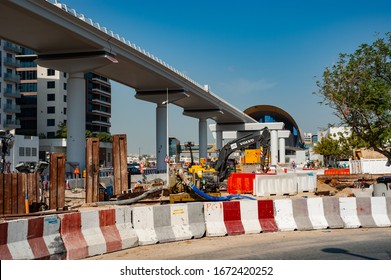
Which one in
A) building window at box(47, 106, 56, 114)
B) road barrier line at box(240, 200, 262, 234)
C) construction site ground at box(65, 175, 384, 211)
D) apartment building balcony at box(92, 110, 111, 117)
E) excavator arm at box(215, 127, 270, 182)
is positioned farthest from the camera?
apartment building balcony at box(92, 110, 111, 117)

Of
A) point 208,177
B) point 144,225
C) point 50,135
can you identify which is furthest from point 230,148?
point 50,135

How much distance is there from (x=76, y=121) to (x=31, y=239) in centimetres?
4047

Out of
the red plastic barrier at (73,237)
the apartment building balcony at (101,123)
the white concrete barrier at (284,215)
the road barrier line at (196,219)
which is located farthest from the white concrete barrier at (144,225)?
the apartment building balcony at (101,123)

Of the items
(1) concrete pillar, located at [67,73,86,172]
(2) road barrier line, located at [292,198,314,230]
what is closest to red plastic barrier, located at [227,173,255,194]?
(2) road barrier line, located at [292,198,314,230]

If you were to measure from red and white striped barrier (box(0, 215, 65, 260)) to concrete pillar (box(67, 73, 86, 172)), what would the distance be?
38554 millimetres

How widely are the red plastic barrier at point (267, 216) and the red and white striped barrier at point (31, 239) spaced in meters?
5.67

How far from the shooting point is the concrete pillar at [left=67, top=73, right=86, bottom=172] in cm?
4812

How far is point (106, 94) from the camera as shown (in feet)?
376

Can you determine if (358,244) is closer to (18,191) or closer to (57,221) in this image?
(57,221)

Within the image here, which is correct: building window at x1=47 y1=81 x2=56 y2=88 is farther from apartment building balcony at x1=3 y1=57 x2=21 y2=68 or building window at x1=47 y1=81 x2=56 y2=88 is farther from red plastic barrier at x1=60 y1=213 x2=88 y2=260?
red plastic barrier at x1=60 y1=213 x2=88 y2=260

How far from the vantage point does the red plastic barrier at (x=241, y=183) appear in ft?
87.2

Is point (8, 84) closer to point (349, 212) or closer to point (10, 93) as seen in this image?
point (10, 93)

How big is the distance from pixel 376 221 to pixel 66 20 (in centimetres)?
3326

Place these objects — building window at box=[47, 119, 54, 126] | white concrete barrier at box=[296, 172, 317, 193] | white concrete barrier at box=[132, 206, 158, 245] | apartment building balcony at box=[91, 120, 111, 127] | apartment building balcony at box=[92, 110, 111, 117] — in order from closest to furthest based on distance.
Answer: white concrete barrier at box=[132, 206, 158, 245], white concrete barrier at box=[296, 172, 317, 193], building window at box=[47, 119, 54, 126], apartment building balcony at box=[91, 120, 111, 127], apartment building balcony at box=[92, 110, 111, 117]
